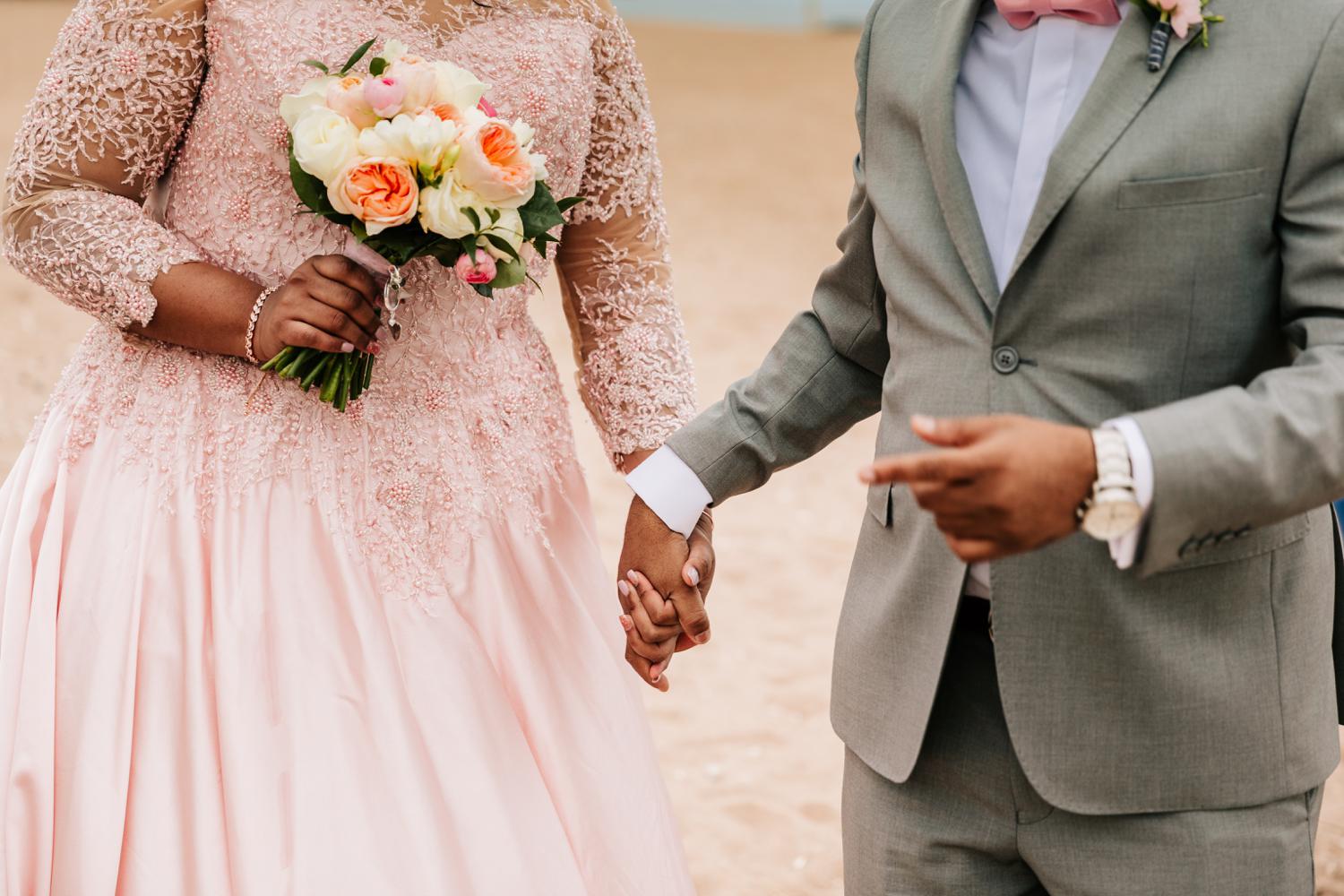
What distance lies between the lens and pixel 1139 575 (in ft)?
5.65

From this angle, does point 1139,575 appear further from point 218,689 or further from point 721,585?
point 721,585

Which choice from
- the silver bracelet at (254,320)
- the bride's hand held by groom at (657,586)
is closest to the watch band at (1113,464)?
the bride's hand held by groom at (657,586)

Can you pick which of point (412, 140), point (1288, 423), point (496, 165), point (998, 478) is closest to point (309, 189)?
point (412, 140)

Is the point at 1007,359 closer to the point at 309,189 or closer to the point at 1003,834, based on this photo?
the point at 1003,834

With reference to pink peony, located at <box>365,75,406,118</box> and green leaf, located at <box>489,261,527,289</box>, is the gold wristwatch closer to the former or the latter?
green leaf, located at <box>489,261,527,289</box>

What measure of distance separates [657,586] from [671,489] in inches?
8.1

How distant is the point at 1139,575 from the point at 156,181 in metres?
1.90

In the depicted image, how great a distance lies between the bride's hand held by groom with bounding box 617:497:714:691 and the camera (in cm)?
257

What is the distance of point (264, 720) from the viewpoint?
250 centimetres

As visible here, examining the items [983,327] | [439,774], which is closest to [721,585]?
[439,774]

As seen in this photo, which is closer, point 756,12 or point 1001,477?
point 1001,477

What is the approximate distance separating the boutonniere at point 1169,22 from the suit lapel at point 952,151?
260mm

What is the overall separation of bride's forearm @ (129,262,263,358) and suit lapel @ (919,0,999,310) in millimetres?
1205

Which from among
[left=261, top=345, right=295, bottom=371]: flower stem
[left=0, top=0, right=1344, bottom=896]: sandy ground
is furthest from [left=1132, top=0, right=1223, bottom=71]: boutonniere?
[left=0, top=0, right=1344, bottom=896]: sandy ground
